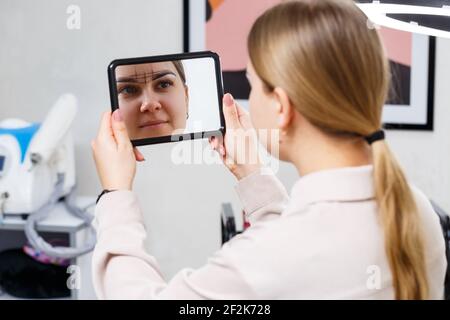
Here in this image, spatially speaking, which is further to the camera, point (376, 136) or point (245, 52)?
point (245, 52)

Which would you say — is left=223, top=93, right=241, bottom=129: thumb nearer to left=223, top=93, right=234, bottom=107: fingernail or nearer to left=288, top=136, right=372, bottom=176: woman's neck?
left=223, top=93, right=234, bottom=107: fingernail

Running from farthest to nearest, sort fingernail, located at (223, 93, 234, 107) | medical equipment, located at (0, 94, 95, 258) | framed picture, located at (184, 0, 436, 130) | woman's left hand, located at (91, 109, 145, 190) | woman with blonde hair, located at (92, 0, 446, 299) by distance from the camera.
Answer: framed picture, located at (184, 0, 436, 130)
medical equipment, located at (0, 94, 95, 258)
fingernail, located at (223, 93, 234, 107)
woman's left hand, located at (91, 109, 145, 190)
woman with blonde hair, located at (92, 0, 446, 299)

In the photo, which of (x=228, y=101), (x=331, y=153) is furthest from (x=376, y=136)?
(x=228, y=101)

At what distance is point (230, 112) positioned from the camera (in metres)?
0.75

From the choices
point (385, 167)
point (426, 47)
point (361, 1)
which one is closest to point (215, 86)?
point (385, 167)

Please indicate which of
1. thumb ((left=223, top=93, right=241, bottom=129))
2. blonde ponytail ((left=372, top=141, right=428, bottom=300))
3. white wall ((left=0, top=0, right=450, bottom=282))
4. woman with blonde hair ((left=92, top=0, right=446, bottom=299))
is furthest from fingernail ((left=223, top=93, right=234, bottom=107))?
white wall ((left=0, top=0, right=450, bottom=282))

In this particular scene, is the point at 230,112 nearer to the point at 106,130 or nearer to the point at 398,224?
the point at 106,130

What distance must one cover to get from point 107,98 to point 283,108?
1173mm

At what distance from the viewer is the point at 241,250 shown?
0.52 meters

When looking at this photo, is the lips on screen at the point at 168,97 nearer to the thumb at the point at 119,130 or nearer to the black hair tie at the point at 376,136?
the thumb at the point at 119,130

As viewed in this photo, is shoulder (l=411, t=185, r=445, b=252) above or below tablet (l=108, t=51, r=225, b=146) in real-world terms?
below

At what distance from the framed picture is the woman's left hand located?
949mm

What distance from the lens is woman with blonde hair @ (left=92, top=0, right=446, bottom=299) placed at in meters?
0.52

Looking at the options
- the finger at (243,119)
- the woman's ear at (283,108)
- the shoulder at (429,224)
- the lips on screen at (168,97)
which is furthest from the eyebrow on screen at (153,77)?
the shoulder at (429,224)
